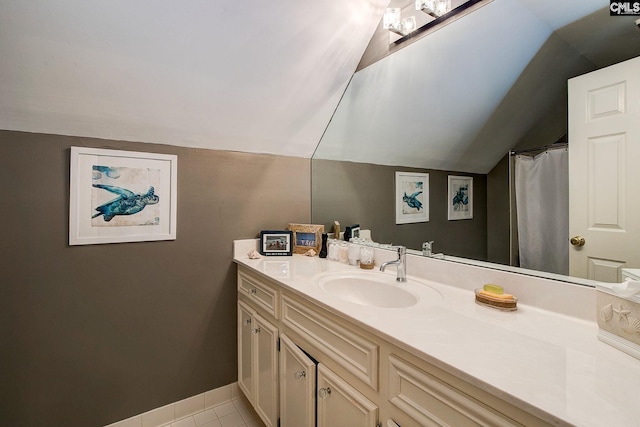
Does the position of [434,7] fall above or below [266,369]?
above

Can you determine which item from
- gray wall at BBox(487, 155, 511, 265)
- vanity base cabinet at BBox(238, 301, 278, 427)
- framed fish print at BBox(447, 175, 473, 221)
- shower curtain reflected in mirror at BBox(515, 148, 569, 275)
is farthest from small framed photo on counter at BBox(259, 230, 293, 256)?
shower curtain reflected in mirror at BBox(515, 148, 569, 275)

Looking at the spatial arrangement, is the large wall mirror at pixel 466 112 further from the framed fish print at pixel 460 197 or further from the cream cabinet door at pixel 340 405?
the cream cabinet door at pixel 340 405

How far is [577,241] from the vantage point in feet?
3.05

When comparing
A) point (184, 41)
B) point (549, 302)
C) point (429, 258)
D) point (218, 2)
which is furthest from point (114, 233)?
point (549, 302)

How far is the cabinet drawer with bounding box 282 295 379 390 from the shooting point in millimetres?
853

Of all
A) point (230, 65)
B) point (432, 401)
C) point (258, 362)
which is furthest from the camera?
point (258, 362)

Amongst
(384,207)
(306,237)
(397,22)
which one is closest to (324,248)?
(306,237)

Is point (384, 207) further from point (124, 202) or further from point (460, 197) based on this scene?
point (124, 202)

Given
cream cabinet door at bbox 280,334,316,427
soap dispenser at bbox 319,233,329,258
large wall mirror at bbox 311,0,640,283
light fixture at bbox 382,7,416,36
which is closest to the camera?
large wall mirror at bbox 311,0,640,283

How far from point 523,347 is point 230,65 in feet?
5.21

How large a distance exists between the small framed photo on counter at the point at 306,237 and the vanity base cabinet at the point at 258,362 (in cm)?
50

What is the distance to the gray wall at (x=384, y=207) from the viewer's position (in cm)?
125

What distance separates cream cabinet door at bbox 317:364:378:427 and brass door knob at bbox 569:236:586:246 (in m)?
0.81

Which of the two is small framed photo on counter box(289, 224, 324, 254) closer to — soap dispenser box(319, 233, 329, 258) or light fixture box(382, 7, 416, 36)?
soap dispenser box(319, 233, 329, 258)
